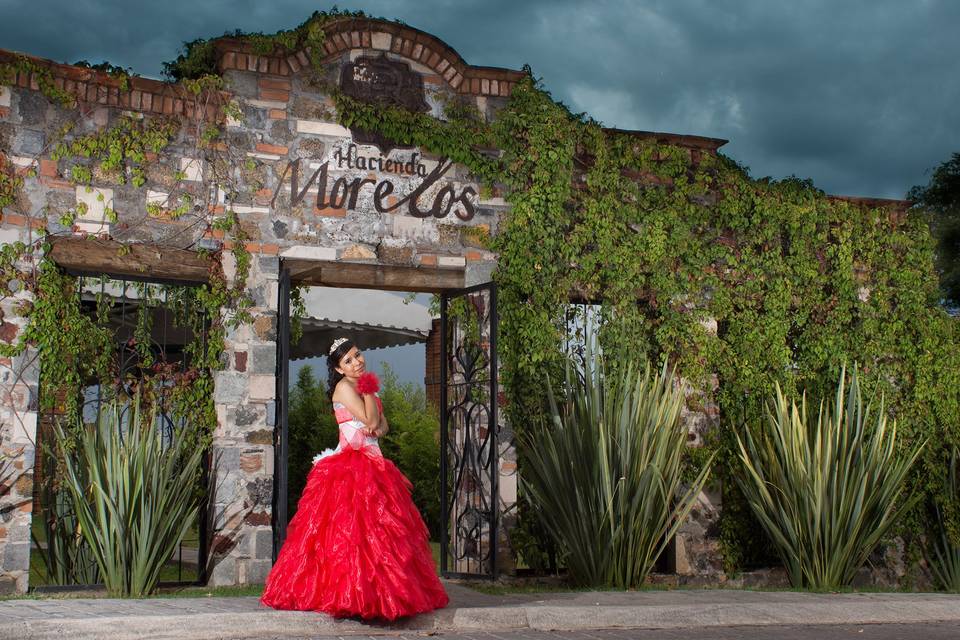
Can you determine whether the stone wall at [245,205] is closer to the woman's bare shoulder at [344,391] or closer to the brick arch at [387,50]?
the brick arch at [387,50]

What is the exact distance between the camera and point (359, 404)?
6.17 meters

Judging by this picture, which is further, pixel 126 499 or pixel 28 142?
pixel 28 142

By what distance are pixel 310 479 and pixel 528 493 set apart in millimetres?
2869

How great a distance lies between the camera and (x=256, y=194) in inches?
324

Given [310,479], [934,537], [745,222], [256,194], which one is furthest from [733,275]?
[310,479]

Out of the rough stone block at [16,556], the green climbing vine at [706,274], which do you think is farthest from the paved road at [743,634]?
the rough stone block at [16,556]

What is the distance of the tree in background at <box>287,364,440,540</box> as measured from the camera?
43.5ft

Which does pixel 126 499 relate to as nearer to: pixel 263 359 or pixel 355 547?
pixel 263 359

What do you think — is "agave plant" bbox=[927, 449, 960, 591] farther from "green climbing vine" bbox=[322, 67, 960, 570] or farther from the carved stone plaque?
the carved stone plaque

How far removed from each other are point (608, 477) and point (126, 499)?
11.1 ft

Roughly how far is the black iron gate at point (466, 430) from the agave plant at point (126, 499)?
7.20ft

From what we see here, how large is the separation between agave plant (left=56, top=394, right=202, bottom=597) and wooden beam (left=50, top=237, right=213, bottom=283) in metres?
1.04

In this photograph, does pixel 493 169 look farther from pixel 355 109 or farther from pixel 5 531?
pixel 5 531

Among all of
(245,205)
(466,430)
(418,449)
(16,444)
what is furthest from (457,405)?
(418,449)
